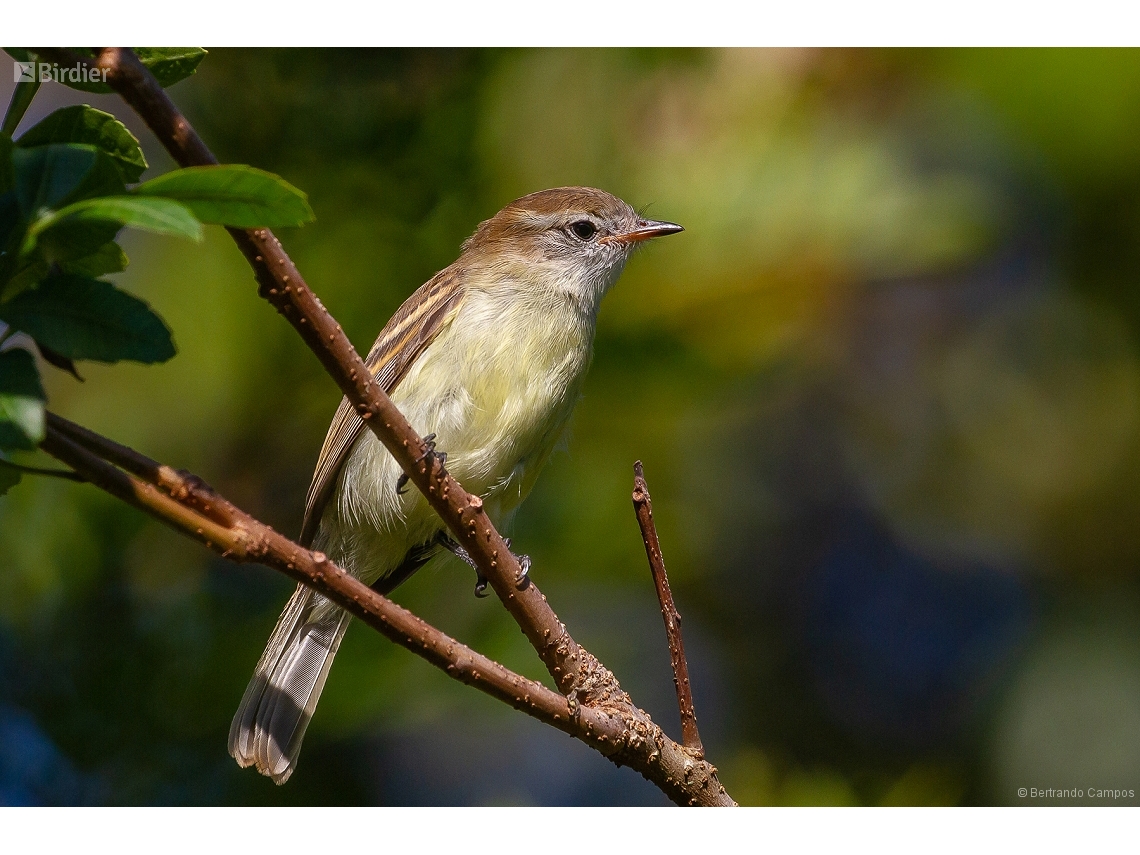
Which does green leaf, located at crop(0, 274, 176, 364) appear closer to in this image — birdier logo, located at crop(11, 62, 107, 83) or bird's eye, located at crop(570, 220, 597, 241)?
birdier logo, located at crop(11, 62, 107, 83)

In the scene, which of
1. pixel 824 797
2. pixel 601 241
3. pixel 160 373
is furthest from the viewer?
pixel 601 241

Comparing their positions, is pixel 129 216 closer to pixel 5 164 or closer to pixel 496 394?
pixel 5 164

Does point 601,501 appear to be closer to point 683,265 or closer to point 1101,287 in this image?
point 683,265

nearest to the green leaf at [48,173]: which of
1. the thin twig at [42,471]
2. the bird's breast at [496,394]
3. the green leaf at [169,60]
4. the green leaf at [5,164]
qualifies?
the green leaf at [5,164]

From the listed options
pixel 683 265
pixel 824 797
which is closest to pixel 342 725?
pixel 824 797

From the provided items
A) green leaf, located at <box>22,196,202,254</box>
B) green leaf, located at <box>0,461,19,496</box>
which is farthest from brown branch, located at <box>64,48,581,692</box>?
green leaf, located at <box>0,461,19,496</box>

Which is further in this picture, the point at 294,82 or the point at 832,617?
the point at 832,617
